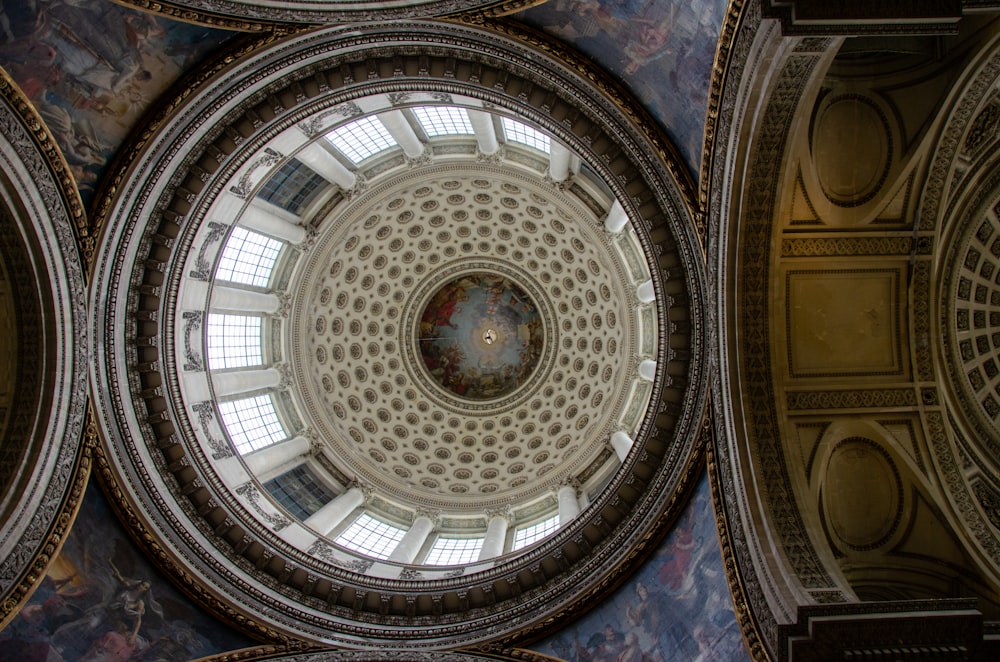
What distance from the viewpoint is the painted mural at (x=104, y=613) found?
1546 cm

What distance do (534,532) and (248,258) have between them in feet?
53.0

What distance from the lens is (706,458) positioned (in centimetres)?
1544

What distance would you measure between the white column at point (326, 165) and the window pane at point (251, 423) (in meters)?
9.44

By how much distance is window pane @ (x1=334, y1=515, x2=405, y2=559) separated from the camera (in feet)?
81.5

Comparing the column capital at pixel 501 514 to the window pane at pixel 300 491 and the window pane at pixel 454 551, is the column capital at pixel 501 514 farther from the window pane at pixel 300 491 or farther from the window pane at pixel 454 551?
the window pane at pixel 300 491

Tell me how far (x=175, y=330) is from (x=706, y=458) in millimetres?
15497

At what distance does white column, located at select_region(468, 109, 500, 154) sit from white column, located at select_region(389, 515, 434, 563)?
16.5 metres

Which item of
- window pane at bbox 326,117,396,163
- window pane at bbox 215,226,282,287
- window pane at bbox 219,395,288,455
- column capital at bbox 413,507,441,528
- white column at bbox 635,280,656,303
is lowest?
column capital at bbox 413,507,441,528

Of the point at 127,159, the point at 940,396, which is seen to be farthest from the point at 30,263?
the point at 940,396

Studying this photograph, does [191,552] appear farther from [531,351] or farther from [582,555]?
[531,351]

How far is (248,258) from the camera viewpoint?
24.6 meters

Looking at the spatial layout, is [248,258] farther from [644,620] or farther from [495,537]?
[644,620]

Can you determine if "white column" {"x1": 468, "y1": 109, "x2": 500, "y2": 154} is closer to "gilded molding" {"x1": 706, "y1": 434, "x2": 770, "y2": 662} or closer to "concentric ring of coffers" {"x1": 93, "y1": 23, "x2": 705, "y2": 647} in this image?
"concentric ring of coffers" {"x1": 93, "y1": 23, "x2": 705, "y2": 647}

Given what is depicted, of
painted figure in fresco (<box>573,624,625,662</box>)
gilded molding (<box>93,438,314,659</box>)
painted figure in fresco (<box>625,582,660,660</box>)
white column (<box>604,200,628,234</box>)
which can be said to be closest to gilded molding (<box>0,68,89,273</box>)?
gilded molding (<box>93,438,314,659</box>)
